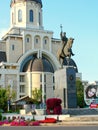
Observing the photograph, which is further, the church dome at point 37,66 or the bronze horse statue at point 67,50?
the church dome at point 37,66

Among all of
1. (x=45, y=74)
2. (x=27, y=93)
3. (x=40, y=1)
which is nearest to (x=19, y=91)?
(x=27, y=93)

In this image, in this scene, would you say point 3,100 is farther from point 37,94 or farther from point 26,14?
point 26,14

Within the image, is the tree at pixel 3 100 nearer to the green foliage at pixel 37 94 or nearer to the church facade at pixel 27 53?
the green foliage at pixel 37 94

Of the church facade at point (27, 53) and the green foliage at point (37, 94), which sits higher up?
the church facade at point (27, 53)

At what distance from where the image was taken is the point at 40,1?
8456 centimetres

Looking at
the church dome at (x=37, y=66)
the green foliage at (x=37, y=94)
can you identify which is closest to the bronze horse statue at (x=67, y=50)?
the green foliage at (x=37, y=94)

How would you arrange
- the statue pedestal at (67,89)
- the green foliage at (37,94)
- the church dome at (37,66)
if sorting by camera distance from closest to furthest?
the statue pedestal at (67,89)
the green foliage at (37,94)
the church dome at (37,66)

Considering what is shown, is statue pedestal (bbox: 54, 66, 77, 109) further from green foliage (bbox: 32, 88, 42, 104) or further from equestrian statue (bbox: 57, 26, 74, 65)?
green foliage (bbox: 32, 88, 42, 104)

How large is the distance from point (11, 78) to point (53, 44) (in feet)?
48.5

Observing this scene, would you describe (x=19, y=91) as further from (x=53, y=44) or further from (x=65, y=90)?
(x=65, y=90)

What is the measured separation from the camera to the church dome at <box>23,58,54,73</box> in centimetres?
7619

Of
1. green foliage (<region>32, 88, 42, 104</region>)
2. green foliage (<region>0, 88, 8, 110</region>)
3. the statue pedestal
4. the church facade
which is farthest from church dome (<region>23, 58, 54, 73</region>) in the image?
the statue pedestal

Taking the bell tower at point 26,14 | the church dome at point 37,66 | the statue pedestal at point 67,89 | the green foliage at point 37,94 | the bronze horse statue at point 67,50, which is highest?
the bell tower at point 26,14

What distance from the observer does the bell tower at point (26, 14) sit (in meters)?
81.8
